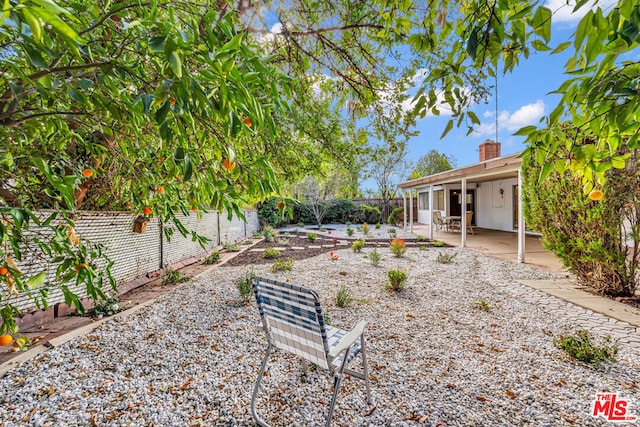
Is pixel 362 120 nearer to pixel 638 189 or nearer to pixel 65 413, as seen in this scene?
pixel 638 189

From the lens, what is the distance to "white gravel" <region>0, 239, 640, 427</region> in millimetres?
1886

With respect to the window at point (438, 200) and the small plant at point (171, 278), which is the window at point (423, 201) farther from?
the small plant at point (171, 278)

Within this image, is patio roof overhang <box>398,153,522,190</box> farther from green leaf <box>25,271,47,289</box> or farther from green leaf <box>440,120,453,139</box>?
green leaf <box>25,271,47,289</box>

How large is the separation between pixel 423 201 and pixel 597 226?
48.3ft

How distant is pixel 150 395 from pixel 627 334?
450 cm

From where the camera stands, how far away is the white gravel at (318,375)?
6.19 ft

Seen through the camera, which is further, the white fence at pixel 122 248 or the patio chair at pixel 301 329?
the white fence at pixel 122 248

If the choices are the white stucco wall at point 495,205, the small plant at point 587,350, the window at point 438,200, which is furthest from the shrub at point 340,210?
the small plant at point 587,350

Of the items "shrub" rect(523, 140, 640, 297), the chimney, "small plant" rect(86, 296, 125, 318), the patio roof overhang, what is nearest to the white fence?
"small plant" rect(86, 296, 125, 318)

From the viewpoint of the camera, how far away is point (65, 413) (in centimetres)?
183

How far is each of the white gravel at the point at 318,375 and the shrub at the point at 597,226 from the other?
4.04ft

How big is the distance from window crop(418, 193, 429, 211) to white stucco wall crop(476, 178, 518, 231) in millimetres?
3257

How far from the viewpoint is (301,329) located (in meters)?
1.86

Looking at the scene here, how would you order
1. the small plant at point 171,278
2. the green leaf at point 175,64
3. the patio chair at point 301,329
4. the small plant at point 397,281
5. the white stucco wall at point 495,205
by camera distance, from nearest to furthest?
the green leaf at point 175,64 → the patio chair at point 301,329 → the small plant at point 397,281 → the small plant at point 171,278 → the white stucco wall at point 495,205
